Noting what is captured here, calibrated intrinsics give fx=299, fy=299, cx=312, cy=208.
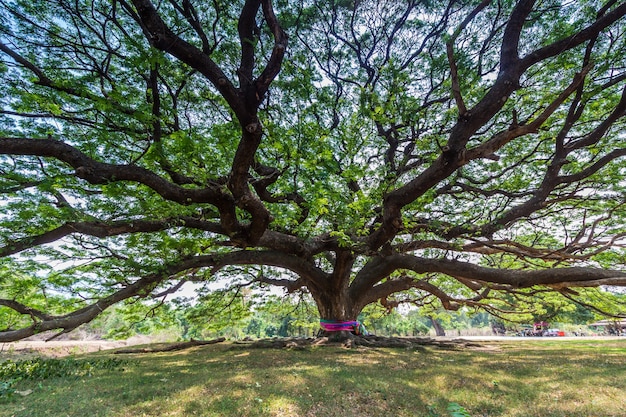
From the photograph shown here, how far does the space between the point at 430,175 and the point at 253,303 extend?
8690mm

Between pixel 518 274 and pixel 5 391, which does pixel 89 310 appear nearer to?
pixel 5 391

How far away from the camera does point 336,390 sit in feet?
11.3

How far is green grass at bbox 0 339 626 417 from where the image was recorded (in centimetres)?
287

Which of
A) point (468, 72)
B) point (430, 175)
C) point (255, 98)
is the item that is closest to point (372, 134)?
point (468, 72)

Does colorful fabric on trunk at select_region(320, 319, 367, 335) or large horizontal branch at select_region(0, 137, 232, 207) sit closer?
large horizontal branch at select_region(0, 137, 232, 207)

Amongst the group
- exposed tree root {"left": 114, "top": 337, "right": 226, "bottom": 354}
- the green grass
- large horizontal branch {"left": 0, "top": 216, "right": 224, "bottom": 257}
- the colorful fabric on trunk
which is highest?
large horizontal branch {"left": 0, "top": 216, "right": 224, "bottom": 257}

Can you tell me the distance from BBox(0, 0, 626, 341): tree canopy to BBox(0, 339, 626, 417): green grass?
1.79 metres

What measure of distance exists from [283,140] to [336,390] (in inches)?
164

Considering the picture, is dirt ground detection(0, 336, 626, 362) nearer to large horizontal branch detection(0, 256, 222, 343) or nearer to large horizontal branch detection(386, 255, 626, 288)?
large horizontal branch detection(0, 256, 222, 343)

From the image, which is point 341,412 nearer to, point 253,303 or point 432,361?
point 432,361

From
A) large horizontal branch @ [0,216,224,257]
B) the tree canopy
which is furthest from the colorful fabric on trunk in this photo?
large horizontal branch @ [0,216,224,257]

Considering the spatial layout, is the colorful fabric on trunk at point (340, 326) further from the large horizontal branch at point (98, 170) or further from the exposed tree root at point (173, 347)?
the large horizontal branch at point (98, 170)

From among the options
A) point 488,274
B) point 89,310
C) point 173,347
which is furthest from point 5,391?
point 488,274

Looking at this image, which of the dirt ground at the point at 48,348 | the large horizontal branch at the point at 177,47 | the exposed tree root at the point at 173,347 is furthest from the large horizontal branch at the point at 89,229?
the exposed tree root at the point at 173,347
